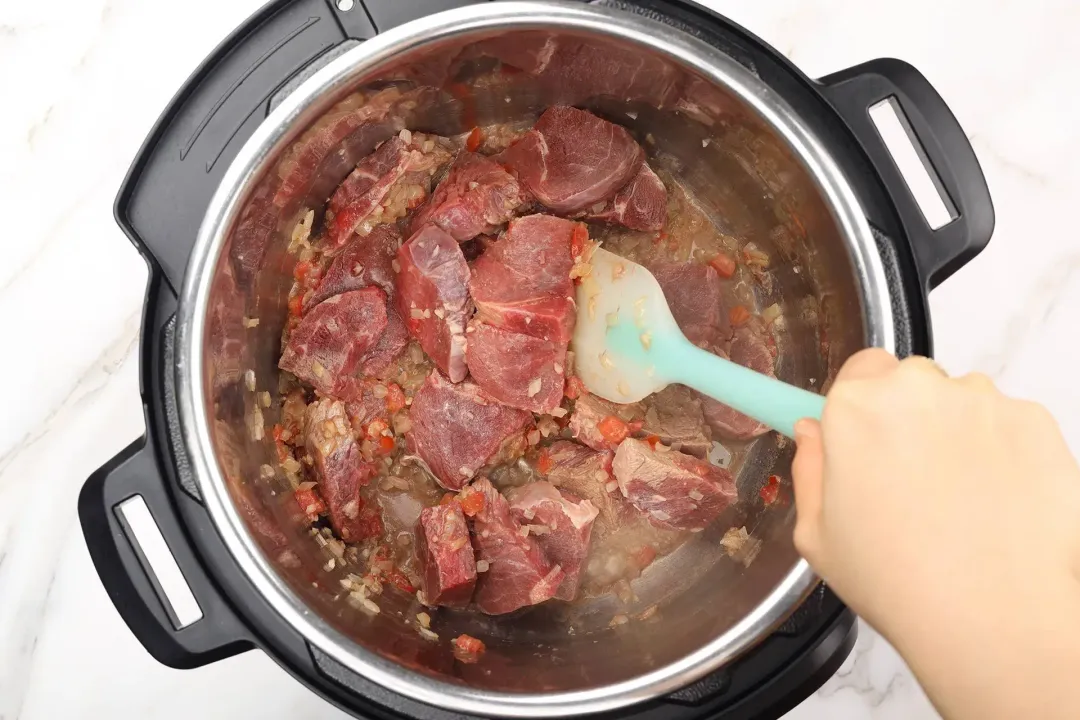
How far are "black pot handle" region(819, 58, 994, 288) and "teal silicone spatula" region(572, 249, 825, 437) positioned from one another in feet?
1.92

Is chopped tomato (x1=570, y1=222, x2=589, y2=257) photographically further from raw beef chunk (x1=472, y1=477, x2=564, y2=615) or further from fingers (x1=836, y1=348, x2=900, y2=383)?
fingers (x1=836, y1=348, x2=900, y2=383)

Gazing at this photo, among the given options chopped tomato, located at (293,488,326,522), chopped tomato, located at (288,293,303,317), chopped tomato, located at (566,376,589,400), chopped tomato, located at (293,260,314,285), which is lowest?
chopped tomato, located at (566,376,589,400)

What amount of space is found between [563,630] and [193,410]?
136cm

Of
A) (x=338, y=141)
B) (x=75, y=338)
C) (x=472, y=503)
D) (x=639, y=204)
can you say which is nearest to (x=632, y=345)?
(x=639, y=204)

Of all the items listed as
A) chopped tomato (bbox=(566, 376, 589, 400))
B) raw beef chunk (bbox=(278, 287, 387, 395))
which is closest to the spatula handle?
chopped tomato (bbox=(566, 376, 589, 400))

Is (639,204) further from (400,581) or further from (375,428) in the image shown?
(400,581)

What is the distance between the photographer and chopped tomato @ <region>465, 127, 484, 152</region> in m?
2.44

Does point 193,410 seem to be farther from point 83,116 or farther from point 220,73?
point 83,116

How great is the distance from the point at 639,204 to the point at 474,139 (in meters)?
0.60

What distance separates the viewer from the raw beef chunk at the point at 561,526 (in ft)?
7.60

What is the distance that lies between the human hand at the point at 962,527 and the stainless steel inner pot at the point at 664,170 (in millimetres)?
538

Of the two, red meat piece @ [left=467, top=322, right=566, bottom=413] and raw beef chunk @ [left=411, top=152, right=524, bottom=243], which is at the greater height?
raw beef chunk @ [left=411, top=152, right=524, bottom=243]

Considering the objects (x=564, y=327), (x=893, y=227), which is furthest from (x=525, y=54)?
(x=893, y=227)

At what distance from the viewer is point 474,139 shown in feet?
8.01
